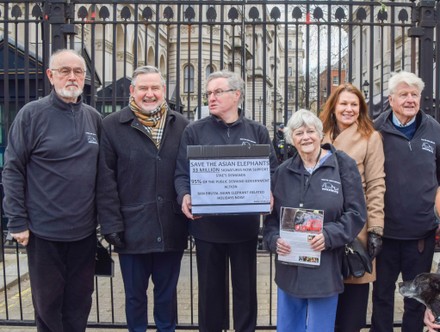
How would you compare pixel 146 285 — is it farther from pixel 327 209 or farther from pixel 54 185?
pixel 327 209

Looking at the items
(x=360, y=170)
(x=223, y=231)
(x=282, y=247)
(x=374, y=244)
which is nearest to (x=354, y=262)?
(x=374, y=244)

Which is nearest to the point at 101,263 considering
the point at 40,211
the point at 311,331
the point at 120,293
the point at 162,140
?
the point at 40,211

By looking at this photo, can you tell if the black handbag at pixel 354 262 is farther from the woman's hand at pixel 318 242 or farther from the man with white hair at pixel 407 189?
the man with white hair at pixel 407 189

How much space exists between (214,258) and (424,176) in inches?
67.7

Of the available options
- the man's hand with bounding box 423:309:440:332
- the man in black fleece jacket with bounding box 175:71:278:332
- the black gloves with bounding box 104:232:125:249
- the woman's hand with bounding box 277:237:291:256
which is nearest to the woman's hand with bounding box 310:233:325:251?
the woman's hand with bounding box 277:237:291:256

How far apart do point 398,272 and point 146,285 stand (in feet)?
6.58

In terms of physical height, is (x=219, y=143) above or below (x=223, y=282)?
above

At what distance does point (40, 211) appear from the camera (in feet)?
11.5

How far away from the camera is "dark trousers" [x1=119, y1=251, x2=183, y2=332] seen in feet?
12.4

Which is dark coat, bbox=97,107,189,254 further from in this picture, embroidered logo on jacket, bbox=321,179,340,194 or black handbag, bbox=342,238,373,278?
black handbag, bbox=342,238,373,278

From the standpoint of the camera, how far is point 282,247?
3.31m

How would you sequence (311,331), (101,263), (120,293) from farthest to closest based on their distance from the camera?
(120,293)
(101,263)
(311,331)

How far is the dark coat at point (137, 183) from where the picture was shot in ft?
12.0

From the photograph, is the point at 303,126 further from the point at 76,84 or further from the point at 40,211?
the point at 40,211
